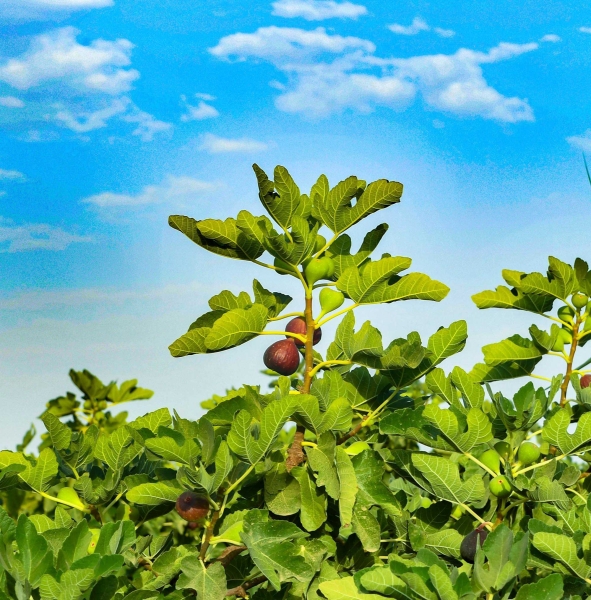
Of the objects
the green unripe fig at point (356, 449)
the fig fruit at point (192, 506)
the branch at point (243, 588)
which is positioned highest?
the green unripe fig at point (356, 449)

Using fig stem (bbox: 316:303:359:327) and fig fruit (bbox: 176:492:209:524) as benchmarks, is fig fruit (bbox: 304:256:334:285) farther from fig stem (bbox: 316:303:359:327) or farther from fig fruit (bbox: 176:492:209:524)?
fig fruit (bbox: 176:492:209:524)

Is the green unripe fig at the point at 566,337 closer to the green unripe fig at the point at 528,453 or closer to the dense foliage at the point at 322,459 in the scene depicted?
the dense foliage at the point at 322,459

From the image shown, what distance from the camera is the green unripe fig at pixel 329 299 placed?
2.01 metres

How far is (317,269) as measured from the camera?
204 cm

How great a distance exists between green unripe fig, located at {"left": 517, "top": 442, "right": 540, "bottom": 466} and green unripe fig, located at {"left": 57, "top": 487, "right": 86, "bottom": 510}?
1.11 metres

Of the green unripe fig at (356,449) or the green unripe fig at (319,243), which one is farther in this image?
the green unripe fig at (319,243)

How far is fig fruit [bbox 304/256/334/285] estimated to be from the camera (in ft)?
6.68

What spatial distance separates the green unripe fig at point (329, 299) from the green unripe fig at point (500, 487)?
1.88 ft

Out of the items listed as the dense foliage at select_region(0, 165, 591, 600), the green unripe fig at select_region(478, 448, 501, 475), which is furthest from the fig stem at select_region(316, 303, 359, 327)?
the green unripe fig at select_region(478, 448, 501, 475)

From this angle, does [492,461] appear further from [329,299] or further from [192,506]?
[192,506]

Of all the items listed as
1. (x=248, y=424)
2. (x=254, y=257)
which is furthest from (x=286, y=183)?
(x=248, y=424)

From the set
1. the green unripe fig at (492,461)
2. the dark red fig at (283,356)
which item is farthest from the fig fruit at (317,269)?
the green unripe fig at (492,461)

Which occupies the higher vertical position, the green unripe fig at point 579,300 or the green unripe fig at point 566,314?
the green unripe fig at point 579,300

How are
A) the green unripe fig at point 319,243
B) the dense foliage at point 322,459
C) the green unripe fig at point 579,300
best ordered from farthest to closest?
1. the green unripe fig at point 579,300
2. the green unripe fig at point 319,243
3. the dense foliage at point 322,459
